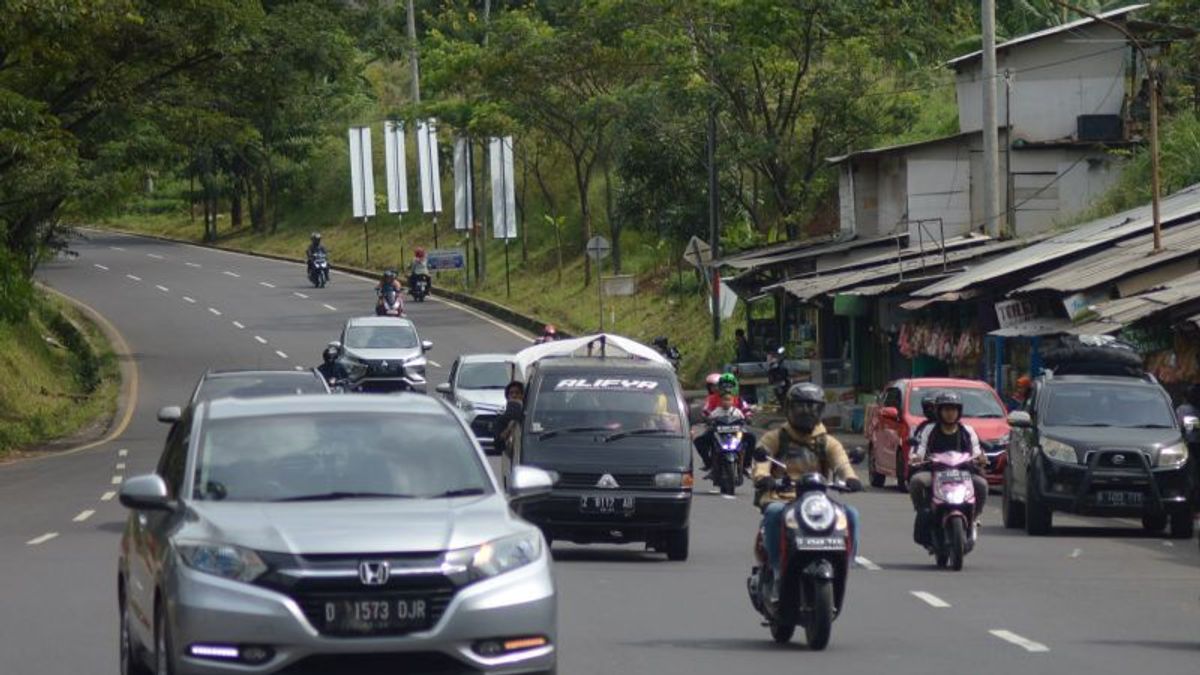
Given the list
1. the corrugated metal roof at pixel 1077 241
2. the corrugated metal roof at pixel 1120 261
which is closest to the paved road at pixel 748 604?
the corrugated metal roof at pixel 1120 261

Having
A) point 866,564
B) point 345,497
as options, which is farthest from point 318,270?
point 345,497

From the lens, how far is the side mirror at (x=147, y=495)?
9773 mm

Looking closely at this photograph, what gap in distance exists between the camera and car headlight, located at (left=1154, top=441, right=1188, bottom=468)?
22.9 metres

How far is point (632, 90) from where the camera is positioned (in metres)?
54.2

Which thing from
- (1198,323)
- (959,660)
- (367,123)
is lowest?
(959,660)

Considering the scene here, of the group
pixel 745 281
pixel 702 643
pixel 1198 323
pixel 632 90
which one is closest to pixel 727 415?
pixel 1198 323

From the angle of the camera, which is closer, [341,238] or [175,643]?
[175,643]

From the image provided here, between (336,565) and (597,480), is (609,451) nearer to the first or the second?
(597,480)

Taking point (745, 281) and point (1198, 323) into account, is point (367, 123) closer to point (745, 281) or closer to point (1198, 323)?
point (745, 281)

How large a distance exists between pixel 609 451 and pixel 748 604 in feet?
12.6

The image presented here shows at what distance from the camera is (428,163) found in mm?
71438

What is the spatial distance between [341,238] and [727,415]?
57.5 metres

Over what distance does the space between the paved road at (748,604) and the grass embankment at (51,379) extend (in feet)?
24.3

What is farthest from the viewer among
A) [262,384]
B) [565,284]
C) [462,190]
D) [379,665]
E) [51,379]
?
[462,190]
